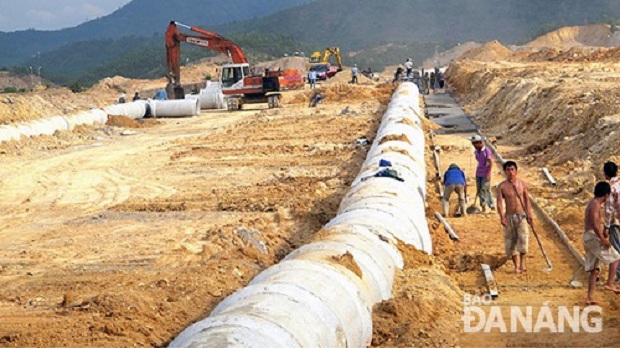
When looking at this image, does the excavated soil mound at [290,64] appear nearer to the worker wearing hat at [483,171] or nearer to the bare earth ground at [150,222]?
the bare earth ground at [150,222]

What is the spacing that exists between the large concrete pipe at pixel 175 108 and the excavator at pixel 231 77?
6.75 ft

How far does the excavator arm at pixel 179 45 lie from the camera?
34.6 meters

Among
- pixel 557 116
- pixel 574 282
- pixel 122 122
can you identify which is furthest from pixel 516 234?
pixel 122 122

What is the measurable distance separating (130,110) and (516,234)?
24.3 m

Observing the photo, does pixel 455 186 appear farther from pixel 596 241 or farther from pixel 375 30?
pixel 375 30

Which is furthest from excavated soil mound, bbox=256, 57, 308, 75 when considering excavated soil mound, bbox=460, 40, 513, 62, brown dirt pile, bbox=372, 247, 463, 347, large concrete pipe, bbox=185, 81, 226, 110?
brown dirt pile, bbox=372, 247, 463, 347

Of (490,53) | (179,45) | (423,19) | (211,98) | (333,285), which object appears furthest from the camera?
(423,19)

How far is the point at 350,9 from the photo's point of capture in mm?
171875

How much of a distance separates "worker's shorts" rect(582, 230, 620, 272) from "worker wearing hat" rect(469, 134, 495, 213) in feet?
13.6

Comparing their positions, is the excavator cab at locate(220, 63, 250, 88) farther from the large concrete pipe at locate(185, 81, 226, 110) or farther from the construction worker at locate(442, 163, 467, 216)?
the construction worker at locate(442, 163, 467, 216)

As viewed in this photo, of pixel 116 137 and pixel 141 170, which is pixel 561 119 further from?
pixel 116 137

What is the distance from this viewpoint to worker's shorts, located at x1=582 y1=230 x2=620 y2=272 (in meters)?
7.93

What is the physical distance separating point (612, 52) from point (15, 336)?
39506 millimetres

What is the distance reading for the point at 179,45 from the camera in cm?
3525
